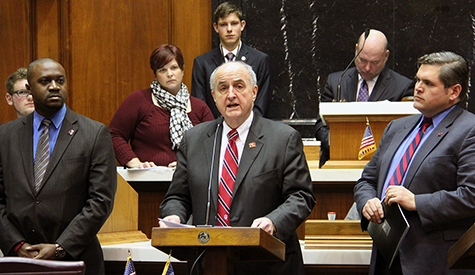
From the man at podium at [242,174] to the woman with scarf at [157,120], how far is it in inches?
53.1

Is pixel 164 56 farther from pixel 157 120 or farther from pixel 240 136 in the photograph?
pixel 240 136

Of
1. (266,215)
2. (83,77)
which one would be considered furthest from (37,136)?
(83,77)

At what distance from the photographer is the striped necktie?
10.5 feet

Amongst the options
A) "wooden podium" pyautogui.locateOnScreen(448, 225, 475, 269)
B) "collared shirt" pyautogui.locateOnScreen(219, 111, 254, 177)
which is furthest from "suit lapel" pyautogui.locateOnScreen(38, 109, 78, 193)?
"wooden podium" pyautogui.locateOnScreen(448, 225, 475, 269)

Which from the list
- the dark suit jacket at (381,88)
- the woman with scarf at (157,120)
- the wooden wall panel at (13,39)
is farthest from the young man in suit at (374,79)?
the wooden wall panel at (13,39)

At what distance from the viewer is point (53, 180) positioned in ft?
10.4

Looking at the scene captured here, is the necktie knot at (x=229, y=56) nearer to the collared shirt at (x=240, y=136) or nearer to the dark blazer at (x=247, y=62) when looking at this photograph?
the dark blazer at (x=247, y=62)

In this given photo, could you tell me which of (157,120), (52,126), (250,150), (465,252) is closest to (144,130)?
(157,120)

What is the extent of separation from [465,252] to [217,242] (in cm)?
83

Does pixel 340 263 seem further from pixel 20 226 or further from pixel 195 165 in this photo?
pixel 20 226

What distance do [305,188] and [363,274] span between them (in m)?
0.86

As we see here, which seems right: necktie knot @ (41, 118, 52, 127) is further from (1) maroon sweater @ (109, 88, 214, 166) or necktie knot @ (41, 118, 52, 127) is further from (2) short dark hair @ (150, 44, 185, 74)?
(2) short dark hair @ (150, 44, 185, 74)

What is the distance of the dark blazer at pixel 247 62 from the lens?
17.1 ft

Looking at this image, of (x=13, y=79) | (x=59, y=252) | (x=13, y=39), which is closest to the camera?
(x=59, y=252)
